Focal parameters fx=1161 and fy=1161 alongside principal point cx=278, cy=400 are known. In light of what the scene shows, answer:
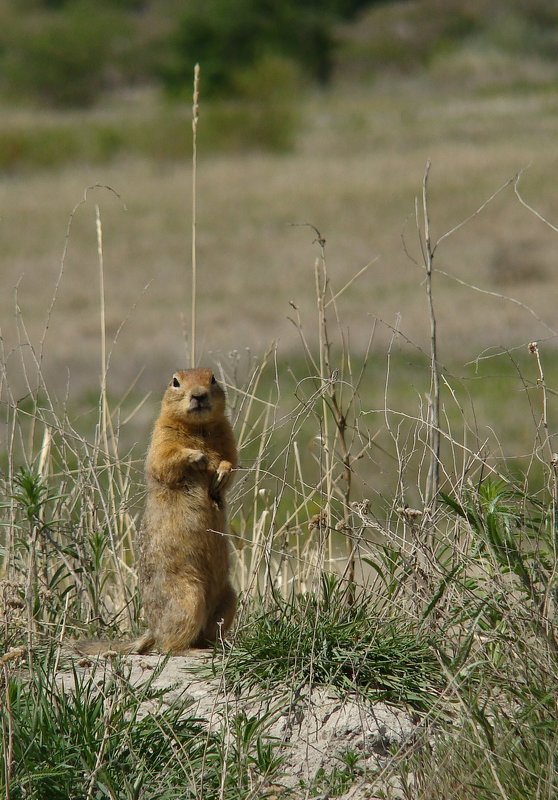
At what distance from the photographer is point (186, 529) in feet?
14.5

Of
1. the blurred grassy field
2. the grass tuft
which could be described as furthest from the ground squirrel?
the blurred grassy field

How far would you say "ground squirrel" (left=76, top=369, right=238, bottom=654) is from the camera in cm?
433

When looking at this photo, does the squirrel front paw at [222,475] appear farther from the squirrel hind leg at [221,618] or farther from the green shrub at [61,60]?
the green shrub at [61,60]

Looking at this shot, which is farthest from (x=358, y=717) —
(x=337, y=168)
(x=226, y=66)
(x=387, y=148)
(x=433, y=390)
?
(x=226, y=66)

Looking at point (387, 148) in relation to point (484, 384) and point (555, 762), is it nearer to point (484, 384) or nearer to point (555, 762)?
point (484, 384)

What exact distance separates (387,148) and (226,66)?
21949mm

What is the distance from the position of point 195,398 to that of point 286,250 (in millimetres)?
21908

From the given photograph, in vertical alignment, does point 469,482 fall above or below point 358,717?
above

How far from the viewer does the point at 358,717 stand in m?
3.65

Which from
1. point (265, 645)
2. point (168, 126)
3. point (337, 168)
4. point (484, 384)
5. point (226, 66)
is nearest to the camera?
point (265, 645)

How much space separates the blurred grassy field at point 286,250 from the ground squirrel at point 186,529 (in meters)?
6.58

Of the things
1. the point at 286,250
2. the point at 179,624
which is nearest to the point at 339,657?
the point at 179,624

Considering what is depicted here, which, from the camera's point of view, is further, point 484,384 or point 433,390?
point 484,384

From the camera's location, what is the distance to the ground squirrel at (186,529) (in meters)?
4.33
